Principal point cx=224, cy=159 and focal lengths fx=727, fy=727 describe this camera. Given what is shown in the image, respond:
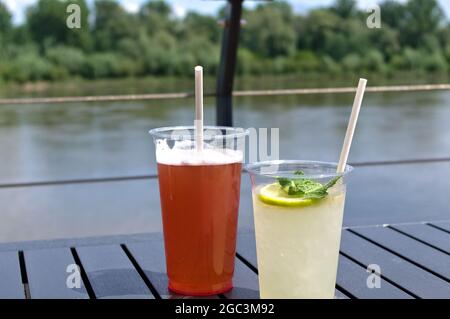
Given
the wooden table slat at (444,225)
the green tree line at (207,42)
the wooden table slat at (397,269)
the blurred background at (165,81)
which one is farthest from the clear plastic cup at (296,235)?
the green tree line at (207,42)

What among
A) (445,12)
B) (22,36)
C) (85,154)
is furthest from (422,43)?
(85,154)

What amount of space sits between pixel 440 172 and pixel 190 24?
6293 millimetres

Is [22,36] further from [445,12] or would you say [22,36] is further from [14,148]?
[14,148]

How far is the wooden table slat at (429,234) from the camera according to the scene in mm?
Result: 874

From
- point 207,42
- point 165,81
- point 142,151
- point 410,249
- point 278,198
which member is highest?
point 207,42

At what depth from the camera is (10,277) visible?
764mm

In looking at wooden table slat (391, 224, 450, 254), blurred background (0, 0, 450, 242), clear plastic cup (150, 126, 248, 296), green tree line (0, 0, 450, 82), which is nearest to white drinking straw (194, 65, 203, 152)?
clear plastic cup (150, 126, 248, 296)

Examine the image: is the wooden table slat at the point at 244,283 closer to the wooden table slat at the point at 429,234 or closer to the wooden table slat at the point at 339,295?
the wooden table slat at the point at 339,295

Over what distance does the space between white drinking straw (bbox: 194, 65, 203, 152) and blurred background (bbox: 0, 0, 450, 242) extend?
628 centimetres

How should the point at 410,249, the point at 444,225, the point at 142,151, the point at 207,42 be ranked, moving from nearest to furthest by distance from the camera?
the point at 410,249 < the point at 444,225 < the point at 207,42 < the point at 142,151

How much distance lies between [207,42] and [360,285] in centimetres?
1405

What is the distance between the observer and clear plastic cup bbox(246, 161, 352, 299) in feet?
2.08

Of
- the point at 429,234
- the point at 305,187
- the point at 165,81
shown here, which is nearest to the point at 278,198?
the point at 305,187

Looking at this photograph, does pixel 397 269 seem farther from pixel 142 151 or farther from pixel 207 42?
pixel 142 151
